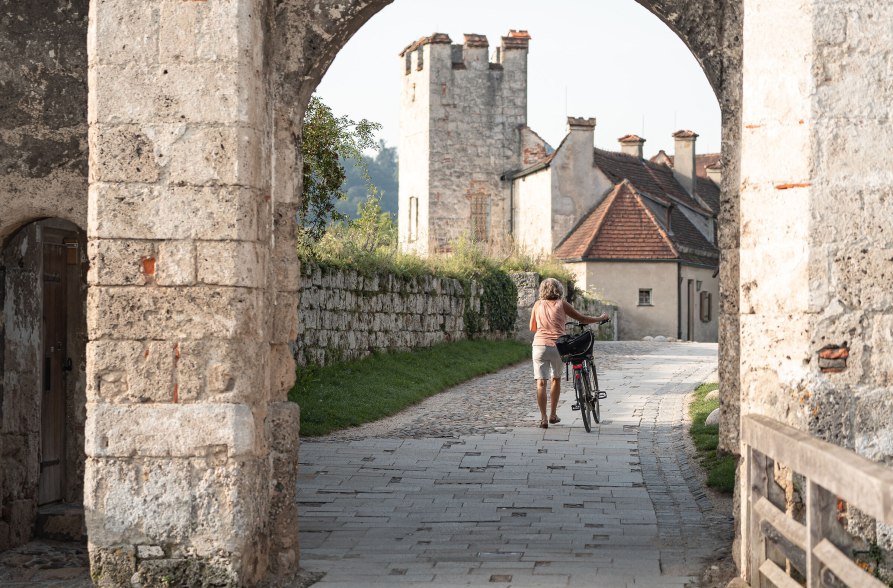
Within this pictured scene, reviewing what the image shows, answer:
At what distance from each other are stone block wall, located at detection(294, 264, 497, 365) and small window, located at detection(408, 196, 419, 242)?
16.0 meters

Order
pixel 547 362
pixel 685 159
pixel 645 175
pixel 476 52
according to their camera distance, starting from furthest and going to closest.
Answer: pixel 685 159, pixel 645 175, pixel 476 52, pixel 547 362

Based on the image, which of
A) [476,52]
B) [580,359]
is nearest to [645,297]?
[476,52]

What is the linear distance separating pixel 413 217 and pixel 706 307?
32.8 ft

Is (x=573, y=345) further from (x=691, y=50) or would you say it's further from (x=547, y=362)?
(x=691, y=50)

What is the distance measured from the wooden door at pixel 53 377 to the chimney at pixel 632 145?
36.6 meters

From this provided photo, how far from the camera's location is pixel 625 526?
23.9 ft

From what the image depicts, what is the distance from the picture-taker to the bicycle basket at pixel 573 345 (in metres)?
11.8

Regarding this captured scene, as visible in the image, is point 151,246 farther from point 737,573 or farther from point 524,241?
point 524,241

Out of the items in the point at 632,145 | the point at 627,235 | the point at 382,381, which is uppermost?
the point at 632,145

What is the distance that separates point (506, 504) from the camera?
804 cm

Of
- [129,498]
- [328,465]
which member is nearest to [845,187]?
[129,498]

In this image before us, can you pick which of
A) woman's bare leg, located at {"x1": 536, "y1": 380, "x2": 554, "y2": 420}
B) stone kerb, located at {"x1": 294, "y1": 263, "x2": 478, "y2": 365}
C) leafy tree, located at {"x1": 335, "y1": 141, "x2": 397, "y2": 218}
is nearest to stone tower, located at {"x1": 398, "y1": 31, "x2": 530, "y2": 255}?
stone kerb, located at {"x1": 294, "y1": 263, "x2": 478, "y2": 365}

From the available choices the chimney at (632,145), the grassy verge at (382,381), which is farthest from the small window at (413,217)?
the grassy verge at (382,381)

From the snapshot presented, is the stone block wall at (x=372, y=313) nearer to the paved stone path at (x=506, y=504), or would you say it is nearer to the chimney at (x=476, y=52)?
the paved stone path at (x=506, y=504)
